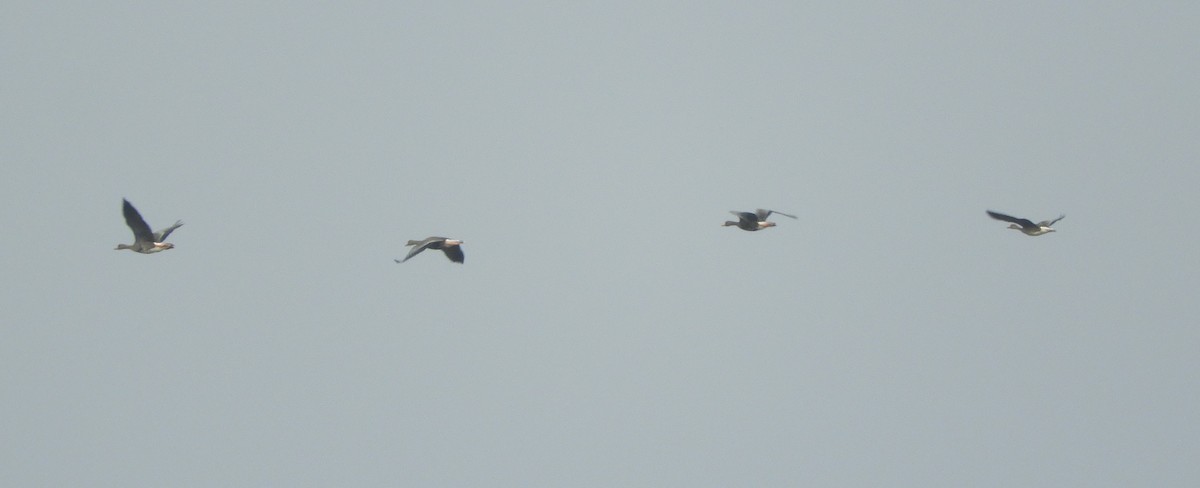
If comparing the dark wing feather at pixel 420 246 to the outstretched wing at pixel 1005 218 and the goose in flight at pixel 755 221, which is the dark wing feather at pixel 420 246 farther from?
the outstretched wing at pixel 1005 218

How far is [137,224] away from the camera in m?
50.9

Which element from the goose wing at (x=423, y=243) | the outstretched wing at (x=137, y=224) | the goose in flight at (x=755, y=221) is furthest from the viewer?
the goose in flight at (x=755, y=221)

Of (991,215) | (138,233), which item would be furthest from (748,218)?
(138,233)

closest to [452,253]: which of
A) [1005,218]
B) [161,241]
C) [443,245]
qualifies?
[443,245]

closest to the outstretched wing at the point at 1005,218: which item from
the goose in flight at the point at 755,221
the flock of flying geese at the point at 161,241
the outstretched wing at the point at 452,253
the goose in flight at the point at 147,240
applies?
the flock of flying geese at the point at 161,241

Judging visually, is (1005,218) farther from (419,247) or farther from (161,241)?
(161,241)

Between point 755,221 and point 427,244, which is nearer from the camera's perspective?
point 427,244

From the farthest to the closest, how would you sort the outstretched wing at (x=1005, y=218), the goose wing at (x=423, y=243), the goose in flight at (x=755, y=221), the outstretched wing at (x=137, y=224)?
the goose in flight at (x=755, y=221) < the outstretched wing at (x=1005, y=218) < the goose wing at (x=423, y=243) < the outstretched wing at (x=137, y=224)

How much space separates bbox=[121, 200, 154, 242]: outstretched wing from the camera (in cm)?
4972

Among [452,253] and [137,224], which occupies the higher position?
[137,224]

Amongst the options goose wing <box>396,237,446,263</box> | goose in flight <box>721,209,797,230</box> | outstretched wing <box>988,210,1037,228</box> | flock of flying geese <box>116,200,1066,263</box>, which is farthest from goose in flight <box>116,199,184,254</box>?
outstretched wing <box>988,210,1037,228</box>

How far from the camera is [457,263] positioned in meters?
54.2

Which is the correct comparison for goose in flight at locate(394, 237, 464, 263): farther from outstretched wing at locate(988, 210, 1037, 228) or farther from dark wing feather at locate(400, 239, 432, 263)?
outstretched wing at locate(988, 210, 1037, 228)

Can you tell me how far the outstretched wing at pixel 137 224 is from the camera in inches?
1957
